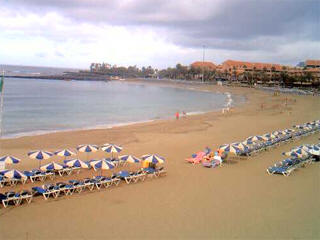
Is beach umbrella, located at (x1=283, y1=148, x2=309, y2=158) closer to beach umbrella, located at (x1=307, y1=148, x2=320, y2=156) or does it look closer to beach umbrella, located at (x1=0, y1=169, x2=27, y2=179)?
beach umbrella, located at (x1=307, y1=148, x2=320, y2=156)

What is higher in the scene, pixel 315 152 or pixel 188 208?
pixel 315 152

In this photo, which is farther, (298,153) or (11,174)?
(298,153)

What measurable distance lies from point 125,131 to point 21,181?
12.7m

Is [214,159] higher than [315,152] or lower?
lower

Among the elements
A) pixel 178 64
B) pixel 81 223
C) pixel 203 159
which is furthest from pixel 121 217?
pixel 178 64

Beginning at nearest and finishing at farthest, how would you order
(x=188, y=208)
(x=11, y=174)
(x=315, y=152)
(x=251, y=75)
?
(x=188, y=208), (x=11, y=174), (x=315, y=152), (x=251, y=75)

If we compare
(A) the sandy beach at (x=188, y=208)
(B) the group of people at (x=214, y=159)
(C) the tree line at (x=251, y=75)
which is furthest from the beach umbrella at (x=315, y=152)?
(C) the tree line at (x=251, y=75)

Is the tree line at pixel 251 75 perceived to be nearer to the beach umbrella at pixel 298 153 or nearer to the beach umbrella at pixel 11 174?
the beach umbrella at pixel 298 153

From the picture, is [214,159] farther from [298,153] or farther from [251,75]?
[251,75]

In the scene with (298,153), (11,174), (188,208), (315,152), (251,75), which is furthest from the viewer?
(251,75)

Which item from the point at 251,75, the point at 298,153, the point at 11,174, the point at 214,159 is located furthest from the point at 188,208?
the point at 251,75

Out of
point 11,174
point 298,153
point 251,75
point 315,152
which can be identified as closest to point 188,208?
point 11,174

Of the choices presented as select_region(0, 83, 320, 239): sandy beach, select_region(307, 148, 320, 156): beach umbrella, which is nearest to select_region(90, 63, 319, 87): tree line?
select_region(307, 148, 320, 156): beach umbrella

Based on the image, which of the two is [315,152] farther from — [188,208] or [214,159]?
[188,208]
